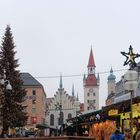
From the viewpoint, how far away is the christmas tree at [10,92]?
58.2m

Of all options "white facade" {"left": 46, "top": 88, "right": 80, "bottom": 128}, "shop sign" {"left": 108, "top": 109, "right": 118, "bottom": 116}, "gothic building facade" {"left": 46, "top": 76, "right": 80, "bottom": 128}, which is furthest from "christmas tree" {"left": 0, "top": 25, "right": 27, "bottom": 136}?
"white facade" {"left": 46, "top": 88, "right": 80, "bottom": 128}

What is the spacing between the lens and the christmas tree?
2292 inches

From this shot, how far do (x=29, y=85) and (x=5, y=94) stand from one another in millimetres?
73375

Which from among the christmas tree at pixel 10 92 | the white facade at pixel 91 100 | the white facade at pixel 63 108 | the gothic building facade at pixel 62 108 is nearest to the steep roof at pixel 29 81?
the gothic building facade at pixel 62 108

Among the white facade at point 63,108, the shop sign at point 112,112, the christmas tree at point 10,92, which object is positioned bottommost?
the shop sign at point 112,112

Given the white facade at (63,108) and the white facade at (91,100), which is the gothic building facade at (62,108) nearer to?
the white facade at (63,108)

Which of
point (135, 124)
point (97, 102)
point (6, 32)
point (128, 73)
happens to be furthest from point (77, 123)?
point (97, 102)

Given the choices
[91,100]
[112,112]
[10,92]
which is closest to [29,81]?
[91,100]

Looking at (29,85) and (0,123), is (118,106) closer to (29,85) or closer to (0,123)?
(0,123)

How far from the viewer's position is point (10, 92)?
198ft

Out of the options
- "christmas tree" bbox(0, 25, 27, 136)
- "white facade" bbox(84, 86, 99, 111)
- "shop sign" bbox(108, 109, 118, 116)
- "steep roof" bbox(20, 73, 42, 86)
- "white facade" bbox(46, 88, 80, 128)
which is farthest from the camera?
"white facade" bbox(84, 86, 99, 111)

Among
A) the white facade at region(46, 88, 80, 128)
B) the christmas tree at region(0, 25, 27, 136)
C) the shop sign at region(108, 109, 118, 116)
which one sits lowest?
the shop sign at region(108, 109, 118, 116)

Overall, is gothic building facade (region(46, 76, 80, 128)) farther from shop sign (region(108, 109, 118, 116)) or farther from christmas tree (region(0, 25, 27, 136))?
shop sign (region(108, 109, 118, 116))

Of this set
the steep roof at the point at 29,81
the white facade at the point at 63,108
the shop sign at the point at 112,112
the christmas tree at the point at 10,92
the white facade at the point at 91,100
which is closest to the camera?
the shop sign at the point at 112,112
